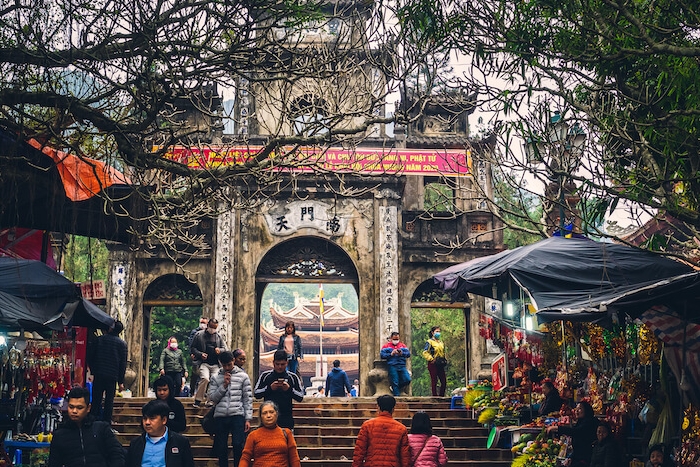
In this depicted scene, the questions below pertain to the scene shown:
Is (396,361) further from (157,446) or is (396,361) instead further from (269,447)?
(157,446)

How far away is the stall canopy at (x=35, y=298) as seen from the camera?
27.1 feet

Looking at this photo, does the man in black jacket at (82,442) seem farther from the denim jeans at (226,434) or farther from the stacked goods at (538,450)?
the stacked goods at (538,450)

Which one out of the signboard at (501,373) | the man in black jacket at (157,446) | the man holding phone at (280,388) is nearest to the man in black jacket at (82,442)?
the man in black jacket at (157,446)

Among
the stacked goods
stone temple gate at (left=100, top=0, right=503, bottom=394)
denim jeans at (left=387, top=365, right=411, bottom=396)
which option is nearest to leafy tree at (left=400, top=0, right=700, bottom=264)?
the stacked goods

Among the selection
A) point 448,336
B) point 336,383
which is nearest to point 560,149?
point 336,383

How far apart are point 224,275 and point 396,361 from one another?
5.61 meters

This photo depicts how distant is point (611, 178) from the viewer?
8.38 metres

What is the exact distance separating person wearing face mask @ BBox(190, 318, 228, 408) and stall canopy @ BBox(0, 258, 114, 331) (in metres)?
3.14

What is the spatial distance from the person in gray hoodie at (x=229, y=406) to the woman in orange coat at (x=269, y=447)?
2.43 m

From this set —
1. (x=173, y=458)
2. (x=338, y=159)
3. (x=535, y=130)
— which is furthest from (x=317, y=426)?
(x=338, y=159)

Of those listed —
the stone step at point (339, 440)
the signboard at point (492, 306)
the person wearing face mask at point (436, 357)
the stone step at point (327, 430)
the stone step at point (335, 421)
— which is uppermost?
the signboard at point (492, 306)

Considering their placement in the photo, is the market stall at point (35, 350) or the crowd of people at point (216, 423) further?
the market stall at point (35, 350)

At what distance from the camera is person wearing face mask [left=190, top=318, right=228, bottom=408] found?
12.3m

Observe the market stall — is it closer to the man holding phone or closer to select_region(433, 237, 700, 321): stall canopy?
the man holding phone
